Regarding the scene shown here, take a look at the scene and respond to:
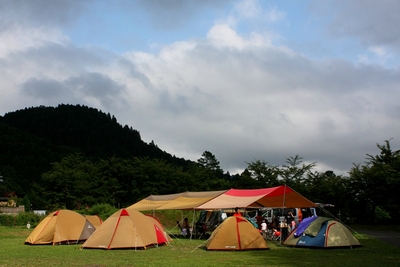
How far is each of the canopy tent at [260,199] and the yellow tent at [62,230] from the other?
5684 mm

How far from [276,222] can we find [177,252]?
840 cm

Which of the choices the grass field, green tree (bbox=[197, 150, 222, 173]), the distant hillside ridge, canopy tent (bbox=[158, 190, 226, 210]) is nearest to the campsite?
the grass field

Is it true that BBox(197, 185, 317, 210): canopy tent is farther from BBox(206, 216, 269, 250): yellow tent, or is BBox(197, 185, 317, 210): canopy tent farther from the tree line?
the tree line

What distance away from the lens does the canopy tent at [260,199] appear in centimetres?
2159

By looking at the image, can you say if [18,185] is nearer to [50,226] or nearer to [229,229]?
[50,226]

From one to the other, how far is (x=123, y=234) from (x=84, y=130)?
119 meters

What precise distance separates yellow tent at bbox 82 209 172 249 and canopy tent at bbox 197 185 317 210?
4.29 meters

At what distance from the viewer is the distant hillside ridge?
11831 centimetres

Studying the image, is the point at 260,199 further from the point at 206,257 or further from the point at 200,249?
the point at 206,257

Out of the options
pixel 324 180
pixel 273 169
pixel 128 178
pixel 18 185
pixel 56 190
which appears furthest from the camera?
pixel 18 185

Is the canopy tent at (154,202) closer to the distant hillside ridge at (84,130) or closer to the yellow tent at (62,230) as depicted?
the yellow tent at (62,230)

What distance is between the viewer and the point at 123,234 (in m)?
18.2

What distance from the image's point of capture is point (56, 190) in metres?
53.3

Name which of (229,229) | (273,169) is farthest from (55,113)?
(229,229)
